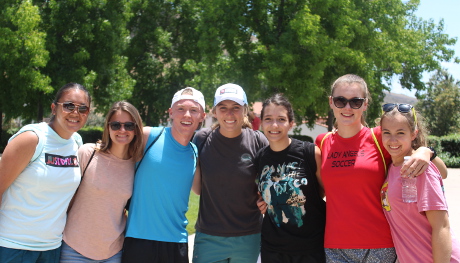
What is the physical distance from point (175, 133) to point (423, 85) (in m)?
26.7

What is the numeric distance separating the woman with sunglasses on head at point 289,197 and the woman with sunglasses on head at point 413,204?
56 cm

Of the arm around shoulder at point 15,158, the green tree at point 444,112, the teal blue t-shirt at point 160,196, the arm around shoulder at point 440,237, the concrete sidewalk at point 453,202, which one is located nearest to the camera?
the arm around shoulder at point 440,237

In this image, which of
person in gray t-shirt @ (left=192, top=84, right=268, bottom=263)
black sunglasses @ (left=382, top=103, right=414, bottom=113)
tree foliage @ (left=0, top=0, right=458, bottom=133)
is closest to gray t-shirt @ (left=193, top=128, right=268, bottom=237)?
person in gray t-shirt @ (left=192, top=84, right=268, bottom=263)

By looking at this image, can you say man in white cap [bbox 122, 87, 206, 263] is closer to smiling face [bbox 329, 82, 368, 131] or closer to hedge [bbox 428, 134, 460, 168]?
smiling face [bbox 329, 82, 368, 131]

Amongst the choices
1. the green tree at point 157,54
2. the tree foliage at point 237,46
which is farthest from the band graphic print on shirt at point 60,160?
the green tree at point 157,54

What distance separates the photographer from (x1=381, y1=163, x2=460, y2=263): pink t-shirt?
2.86 metres

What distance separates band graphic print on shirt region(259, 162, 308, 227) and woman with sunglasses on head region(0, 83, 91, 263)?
155 cm

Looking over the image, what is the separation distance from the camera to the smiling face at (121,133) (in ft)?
11.4

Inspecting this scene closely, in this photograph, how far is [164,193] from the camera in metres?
3.46

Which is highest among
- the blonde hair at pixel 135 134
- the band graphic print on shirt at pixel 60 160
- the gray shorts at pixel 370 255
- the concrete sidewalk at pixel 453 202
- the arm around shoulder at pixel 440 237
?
the blonde hair at pixel 135 134

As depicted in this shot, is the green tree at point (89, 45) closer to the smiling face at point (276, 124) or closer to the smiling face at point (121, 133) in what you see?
the smiling face at point (121, 133)

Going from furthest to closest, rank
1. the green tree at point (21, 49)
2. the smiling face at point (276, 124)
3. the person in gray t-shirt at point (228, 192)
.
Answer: the green tree at point (21, 49) → the person in gray t-shirt at point (228, 192) → the smiling face at point (276, 124)

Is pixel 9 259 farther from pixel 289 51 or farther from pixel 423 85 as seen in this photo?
pixel 423 85

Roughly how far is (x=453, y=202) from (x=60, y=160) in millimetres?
10752
